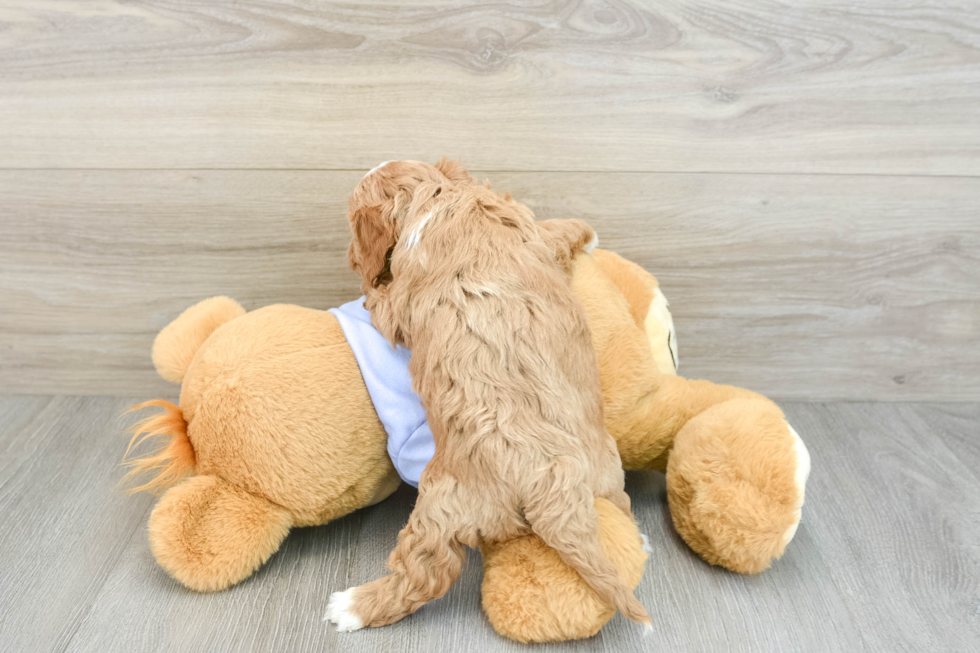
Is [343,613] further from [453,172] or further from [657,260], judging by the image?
[657,260]

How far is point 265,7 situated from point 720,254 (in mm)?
687

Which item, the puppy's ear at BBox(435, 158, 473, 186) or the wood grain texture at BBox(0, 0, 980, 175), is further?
the wood grain texture at BBox(0, 0, 980, 175)

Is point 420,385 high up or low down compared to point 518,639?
up

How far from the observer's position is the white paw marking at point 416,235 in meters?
0.65

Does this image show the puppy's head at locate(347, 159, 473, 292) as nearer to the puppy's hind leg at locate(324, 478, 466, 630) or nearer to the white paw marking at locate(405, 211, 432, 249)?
the white paw marking at locate(405, 211, 432, 249)

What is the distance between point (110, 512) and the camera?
0.84 meters

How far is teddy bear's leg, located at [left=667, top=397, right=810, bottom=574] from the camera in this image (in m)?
0.69

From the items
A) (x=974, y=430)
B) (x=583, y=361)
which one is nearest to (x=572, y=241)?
(x=583, y=361)

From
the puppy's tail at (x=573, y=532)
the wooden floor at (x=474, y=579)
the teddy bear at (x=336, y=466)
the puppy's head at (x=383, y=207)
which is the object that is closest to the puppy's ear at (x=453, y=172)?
the puppy's head at (x=383, y=207)

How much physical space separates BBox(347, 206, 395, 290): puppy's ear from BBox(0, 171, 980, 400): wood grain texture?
0.26m

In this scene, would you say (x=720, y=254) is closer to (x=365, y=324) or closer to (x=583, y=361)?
(x=583, y=361)

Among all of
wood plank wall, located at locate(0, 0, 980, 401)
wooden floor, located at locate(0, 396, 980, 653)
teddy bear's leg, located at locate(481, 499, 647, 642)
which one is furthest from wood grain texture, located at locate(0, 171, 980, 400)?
teddy bear's leg, located at locate(481, 499, 647, 642)

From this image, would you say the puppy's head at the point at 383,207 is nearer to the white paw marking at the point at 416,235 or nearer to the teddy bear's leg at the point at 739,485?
the white paw marking at the point at 416,235

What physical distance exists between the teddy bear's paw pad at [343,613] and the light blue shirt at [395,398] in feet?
0.43
